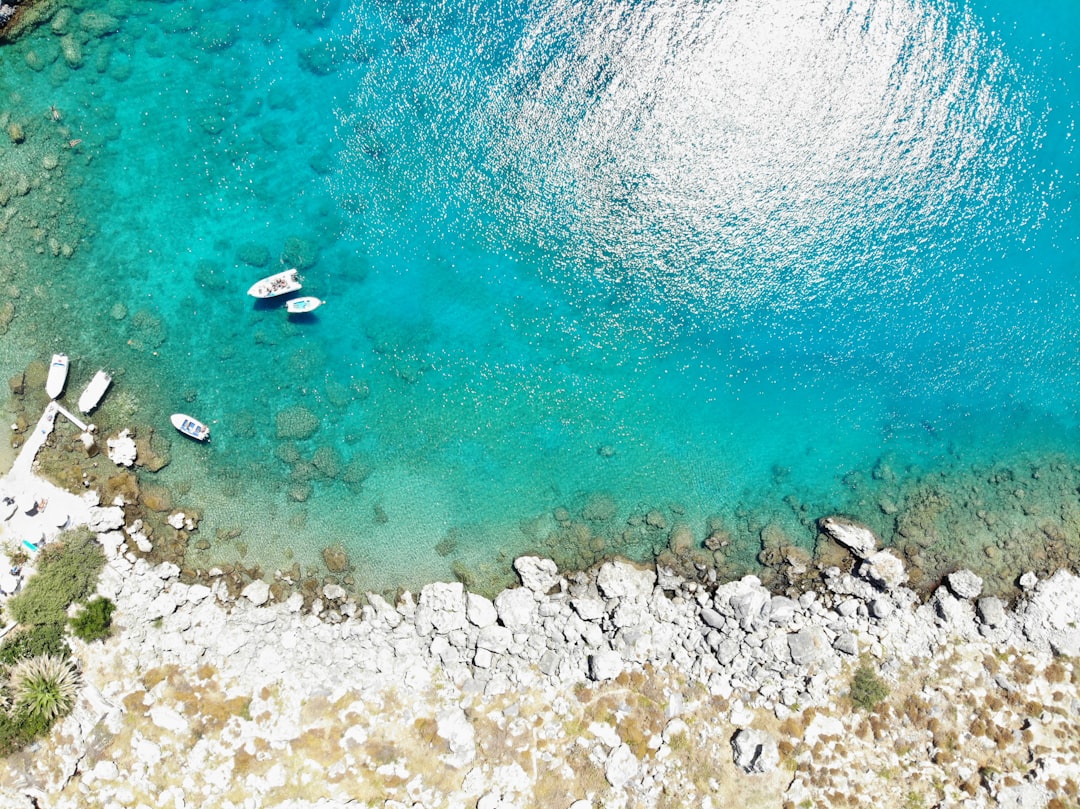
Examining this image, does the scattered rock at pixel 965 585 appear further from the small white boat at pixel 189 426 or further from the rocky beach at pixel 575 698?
the small white boat at pixel 189 426

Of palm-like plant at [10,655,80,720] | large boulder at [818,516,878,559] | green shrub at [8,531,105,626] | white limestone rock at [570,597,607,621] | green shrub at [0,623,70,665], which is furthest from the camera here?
large boulder at [818,516,878,559]

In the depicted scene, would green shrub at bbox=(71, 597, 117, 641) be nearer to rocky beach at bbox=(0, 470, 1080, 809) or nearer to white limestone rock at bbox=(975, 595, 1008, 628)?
rocky beach at bbox=(0, 470, 1080, 809)

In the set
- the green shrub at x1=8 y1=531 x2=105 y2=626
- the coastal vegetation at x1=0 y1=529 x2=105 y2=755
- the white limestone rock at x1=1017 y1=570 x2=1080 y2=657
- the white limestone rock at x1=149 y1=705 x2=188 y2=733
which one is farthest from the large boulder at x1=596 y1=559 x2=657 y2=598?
the green shrub at x1=8 y1=531 x2=105 y2=626

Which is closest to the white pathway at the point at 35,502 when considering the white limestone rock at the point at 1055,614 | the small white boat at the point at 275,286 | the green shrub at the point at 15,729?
the green shrub at the point at 15,729

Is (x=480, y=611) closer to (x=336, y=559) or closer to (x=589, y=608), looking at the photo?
(x=589, y=608)

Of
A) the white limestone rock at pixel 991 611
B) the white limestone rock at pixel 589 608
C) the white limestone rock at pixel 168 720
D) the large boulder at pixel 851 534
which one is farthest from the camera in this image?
the large boulder at pixel 851 534

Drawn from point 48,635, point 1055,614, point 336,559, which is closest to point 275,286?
point 336,559
